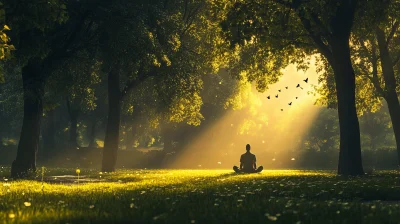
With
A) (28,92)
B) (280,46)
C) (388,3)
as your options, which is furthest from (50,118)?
(388,3)

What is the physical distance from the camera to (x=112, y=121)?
117 ft

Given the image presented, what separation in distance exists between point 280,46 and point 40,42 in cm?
1202

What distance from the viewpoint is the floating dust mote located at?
66625 mm

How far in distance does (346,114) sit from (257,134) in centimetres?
6748

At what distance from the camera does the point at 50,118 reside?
6078 cm

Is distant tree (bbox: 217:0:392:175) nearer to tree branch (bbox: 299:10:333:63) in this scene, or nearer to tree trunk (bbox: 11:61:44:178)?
tree branch (bbox: 299:10:333:63)

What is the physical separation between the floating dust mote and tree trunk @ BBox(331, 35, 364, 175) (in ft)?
88.0

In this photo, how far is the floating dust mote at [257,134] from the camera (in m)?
66.6

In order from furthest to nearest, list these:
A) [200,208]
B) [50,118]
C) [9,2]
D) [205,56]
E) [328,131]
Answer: [328,131] → [50,118] → [205,56] → [9,2] → [200,208]

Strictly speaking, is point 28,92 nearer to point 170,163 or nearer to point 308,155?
point 170,163

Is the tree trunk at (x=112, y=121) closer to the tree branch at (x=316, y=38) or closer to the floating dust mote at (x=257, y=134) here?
the tree branch at (x=316, y=38)

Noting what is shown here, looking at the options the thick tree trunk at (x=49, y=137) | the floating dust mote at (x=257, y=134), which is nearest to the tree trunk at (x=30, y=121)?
the floating dust mote at (x=257, y=134)

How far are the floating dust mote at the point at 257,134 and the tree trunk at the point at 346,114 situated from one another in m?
26.8

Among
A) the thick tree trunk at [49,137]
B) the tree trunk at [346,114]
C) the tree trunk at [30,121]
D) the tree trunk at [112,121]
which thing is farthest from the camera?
the thick tree trunk at [49,137]
